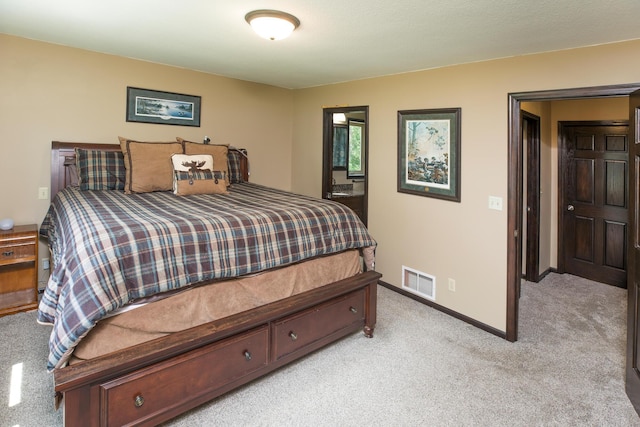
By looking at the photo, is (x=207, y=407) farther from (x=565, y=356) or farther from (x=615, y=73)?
(x=615, y=73)

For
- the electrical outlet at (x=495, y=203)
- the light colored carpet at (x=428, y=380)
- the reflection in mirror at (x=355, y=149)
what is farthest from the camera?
the reflection in mirror at (x=355, y=149)

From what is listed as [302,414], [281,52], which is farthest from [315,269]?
[281,52]

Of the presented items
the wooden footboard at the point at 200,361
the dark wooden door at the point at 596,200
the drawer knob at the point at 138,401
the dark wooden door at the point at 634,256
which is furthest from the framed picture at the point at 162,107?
the dark wooden door at the point at 596,200

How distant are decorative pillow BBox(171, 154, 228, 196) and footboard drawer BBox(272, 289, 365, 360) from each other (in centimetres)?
153

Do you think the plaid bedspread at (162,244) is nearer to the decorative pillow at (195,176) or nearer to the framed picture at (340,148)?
the decorative pillow at (195,176)

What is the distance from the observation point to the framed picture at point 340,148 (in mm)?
5456

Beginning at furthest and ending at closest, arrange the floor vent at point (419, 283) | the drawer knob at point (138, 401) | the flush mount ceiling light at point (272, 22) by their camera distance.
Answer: the floor vent at point (419, 283) < the flush mount ceiling light at point (272, 22) < the drawer knob at point (138, 401)

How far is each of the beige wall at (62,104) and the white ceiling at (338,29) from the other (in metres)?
0.20

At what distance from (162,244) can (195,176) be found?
5.22 feet

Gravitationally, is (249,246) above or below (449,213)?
below

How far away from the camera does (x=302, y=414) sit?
2.05m

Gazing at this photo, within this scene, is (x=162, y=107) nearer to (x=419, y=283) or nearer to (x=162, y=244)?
(x=162, y=244)

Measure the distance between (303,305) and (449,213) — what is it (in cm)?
179

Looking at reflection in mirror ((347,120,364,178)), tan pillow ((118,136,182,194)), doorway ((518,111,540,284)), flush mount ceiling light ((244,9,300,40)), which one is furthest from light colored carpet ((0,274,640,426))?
reflection in mirror ((347,120,364,178))
